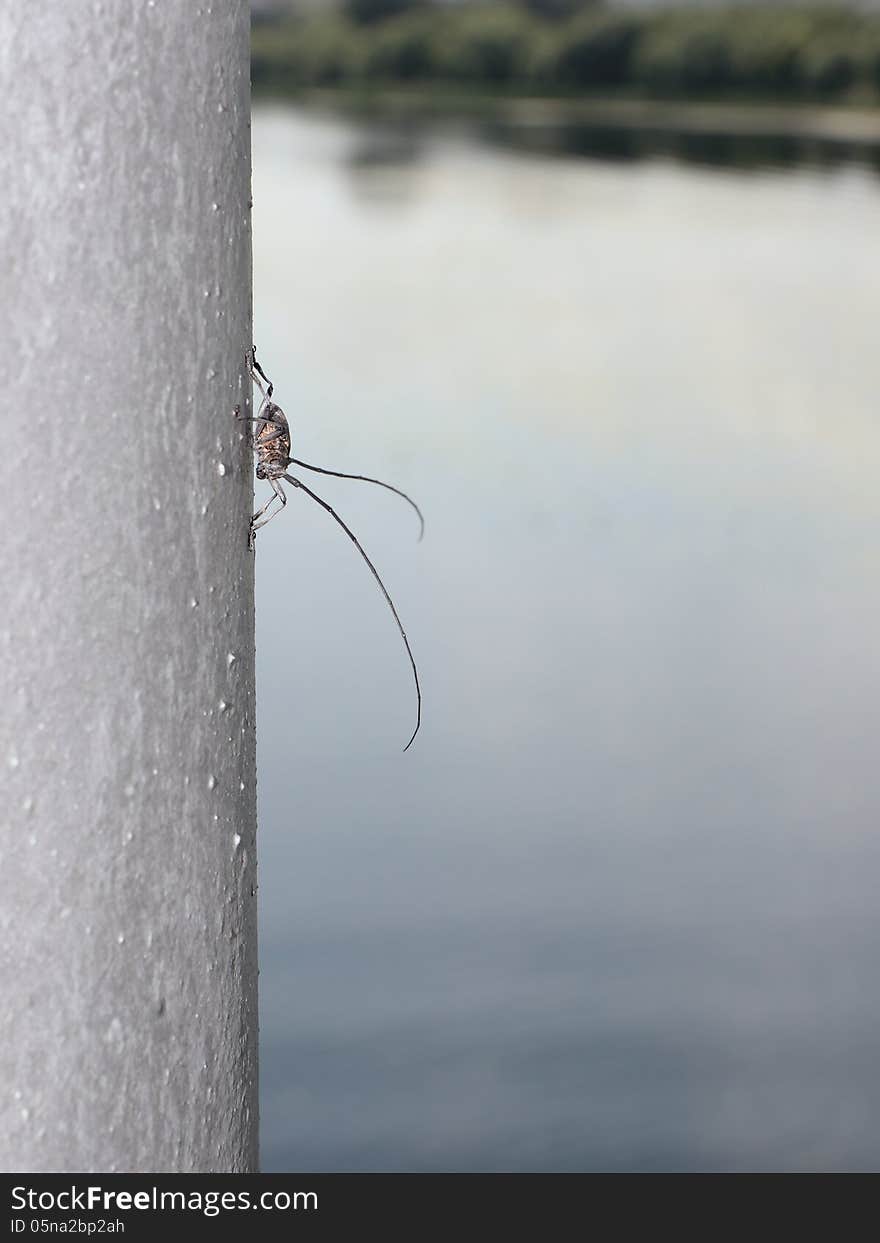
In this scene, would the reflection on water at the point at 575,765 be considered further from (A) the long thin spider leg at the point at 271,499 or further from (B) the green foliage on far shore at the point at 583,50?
(A) the long thin spider leg at the point at 271,499

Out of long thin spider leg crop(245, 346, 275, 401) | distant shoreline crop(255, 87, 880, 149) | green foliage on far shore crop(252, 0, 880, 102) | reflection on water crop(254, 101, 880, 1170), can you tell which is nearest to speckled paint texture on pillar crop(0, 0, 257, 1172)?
long thin spider leg crop(245, 346, 275, 401)

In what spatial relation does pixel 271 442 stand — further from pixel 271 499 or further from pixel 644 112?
pixel 644 112

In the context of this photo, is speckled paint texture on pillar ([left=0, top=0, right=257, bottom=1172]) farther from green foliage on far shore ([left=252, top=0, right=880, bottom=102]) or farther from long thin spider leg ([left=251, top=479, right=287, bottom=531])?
green foliage on far shore ([left=252, top=0, right=880, bottom=102])

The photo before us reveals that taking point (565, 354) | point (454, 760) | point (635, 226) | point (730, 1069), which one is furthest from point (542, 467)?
point (635, 226)

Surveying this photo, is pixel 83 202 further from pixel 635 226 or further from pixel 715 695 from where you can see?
pixel 635 226

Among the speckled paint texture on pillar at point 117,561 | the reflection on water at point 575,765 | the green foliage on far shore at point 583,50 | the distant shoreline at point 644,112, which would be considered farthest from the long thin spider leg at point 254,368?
the distant shoreline at point 644,112

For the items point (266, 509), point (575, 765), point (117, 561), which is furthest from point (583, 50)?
point (117, 561)

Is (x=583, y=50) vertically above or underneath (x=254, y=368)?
above
